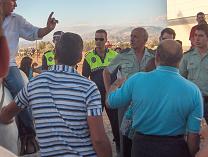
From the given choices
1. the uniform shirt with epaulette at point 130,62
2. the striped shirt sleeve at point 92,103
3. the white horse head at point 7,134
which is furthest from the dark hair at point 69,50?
the uniform shirt with epaulette at point 130,62

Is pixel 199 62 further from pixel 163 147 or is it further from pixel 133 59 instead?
pixel 163 147

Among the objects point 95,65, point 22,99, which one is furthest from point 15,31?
point 95,65

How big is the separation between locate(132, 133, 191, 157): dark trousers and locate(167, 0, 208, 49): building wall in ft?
80.8

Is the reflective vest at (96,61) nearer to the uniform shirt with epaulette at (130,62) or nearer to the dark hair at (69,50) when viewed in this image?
the uniform shirt with epaulette at (130,62)

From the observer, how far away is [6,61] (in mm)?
1409

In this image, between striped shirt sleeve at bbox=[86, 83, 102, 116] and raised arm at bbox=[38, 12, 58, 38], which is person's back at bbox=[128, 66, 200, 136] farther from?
raised arm at bbox=[38, 12, 58, 38]

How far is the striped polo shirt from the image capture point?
3004mm

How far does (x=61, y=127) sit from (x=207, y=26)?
353 cm

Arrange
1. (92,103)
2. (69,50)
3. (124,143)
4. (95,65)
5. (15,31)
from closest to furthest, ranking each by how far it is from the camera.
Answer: (92,103), (69,50), (15,31), (124,143), (95,65)

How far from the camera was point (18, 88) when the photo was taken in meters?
4.68

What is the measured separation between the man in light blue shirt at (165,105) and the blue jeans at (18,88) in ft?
4.55

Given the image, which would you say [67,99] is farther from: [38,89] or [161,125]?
[161,125]

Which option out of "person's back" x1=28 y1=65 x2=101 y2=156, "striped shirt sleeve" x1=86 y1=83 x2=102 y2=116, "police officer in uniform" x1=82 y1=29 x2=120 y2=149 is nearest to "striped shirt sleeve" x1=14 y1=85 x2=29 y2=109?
"person's back" x1=28 y1=65 x2=101 y2=156

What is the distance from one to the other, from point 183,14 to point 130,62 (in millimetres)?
25968
